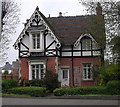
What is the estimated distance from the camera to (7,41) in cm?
1420

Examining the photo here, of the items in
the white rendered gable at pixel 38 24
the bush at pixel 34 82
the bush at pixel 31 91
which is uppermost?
the white rendered gable at pixel 38 24

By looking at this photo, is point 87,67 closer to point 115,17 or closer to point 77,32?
point 77,32

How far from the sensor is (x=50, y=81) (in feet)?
60.1

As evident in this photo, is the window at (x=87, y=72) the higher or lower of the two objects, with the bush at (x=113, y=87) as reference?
higher

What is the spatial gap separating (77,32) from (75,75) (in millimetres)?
4482

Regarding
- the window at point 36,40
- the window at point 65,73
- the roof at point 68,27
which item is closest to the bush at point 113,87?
the window at point 65,73

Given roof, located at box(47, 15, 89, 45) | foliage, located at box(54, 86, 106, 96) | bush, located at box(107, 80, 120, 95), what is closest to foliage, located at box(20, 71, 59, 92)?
foliage, located at box(54, 86, 106, 96)

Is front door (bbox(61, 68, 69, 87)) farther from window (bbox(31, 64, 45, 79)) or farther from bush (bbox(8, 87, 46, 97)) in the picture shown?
bush (bbox(8, 87, 46, 97))

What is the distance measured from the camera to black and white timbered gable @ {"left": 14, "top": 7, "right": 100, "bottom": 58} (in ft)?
66.4

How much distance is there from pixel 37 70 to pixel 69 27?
18.9 ft

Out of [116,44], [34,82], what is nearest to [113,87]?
[116,44]

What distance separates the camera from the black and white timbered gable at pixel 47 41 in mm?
20250

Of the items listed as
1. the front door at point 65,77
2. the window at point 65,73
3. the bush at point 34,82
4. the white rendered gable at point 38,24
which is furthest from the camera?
the window at point 65,73

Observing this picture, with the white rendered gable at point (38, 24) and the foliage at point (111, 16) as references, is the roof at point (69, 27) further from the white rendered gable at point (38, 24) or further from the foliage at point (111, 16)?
the foliage at point (111, 16)
